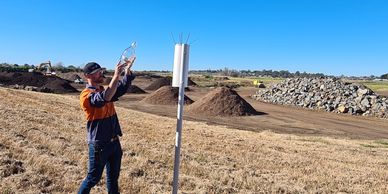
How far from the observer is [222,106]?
1159 inches

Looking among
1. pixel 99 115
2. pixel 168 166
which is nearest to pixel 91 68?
pixel 99 115

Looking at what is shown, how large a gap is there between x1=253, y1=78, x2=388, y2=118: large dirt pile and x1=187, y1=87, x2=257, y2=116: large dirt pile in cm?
1014

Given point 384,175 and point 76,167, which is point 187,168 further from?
point 384,175

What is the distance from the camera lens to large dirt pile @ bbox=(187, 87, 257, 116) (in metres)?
28.9

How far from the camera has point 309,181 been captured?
8266 millimetres

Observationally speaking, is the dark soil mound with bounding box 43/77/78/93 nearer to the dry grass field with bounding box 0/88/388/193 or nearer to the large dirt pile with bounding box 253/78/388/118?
the large dirt pile with bounding box 253/78/388/118

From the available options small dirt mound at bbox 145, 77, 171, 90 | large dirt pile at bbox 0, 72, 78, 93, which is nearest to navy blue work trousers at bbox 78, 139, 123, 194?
large dirt pile at bbox 0, 72, 78, 93

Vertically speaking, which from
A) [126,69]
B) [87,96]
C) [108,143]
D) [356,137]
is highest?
[126,69]

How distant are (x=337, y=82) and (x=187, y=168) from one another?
3578cm

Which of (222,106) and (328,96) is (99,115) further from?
(328,96)

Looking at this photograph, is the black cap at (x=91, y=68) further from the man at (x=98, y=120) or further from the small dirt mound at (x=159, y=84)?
the small dirt mound at (x=159, y=84)

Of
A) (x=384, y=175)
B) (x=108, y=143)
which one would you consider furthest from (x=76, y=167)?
(x=384, y=175)

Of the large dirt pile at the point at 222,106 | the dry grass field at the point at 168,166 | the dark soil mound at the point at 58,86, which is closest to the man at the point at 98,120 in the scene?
the dry grass field at the point at 168,166

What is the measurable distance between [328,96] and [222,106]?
539 inches
